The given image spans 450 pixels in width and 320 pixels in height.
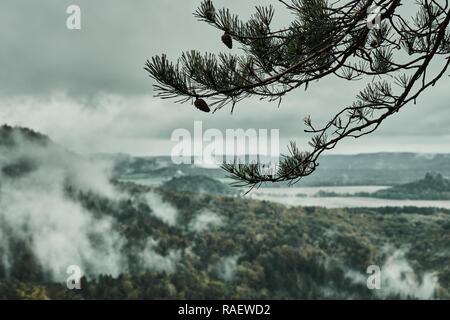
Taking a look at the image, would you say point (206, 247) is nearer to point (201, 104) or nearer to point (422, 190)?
point (422, 190)

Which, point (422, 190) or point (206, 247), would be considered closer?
point (206, 247)

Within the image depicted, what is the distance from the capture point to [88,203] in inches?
3735

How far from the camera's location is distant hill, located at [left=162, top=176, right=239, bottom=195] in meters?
115

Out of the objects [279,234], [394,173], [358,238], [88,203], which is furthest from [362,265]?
[88,203]

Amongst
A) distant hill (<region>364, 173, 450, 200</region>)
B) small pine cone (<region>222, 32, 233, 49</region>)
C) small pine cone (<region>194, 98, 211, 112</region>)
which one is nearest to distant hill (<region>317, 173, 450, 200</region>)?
distant hill (<region>364, 173, 450, 200</region>)

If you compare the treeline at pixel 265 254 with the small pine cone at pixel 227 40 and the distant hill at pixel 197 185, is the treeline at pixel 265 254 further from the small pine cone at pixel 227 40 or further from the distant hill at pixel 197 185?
the small pine cone at pixel 227 40

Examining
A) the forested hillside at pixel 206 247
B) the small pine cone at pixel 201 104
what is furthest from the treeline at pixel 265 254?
the small pine cone at pixel 201 104

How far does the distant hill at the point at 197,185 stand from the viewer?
377 feet

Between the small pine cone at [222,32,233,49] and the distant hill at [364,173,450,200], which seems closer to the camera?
the small pine cone at [222,32,233,49]

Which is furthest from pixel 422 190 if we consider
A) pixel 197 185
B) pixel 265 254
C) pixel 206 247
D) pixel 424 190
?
pixel 197 185

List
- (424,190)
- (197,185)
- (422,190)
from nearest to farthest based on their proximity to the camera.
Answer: (424,190) → (422,190) → (197,185)

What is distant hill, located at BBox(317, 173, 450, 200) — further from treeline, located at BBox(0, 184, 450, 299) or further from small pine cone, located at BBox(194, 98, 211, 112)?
small pine cone, located at BBox(194, 98, 211, 112)

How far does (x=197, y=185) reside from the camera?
384ft
